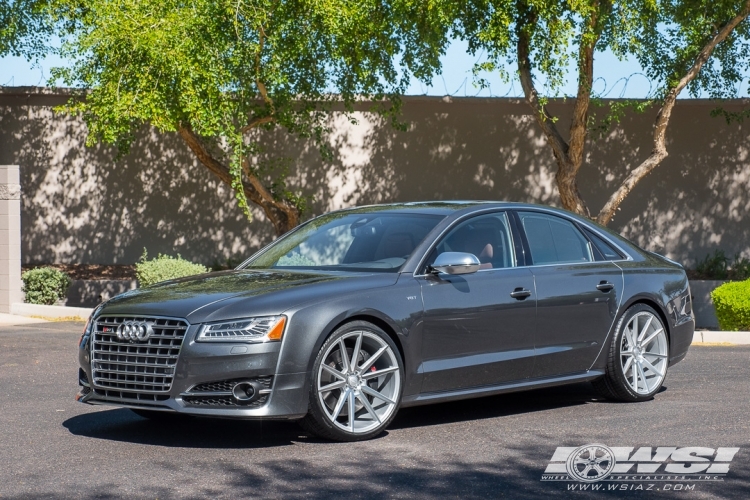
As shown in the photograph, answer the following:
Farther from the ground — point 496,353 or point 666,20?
point 666,20

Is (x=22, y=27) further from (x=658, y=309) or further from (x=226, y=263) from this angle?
(x=658, y=309)

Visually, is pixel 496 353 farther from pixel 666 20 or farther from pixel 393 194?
pixel 393 194

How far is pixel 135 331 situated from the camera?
6992 millimetres

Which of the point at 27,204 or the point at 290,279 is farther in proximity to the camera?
the point at 27,204

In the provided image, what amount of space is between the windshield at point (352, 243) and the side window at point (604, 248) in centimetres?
161

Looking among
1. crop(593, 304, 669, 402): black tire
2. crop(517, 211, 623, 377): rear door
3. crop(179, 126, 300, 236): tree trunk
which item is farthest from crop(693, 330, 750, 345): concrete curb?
crop(179, 126, 300, 236): tree trunk

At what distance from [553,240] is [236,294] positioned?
2798 mm

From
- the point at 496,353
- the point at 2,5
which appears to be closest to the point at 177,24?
the point at 2,5

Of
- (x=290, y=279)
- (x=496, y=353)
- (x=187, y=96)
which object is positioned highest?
(x=187, y=96)

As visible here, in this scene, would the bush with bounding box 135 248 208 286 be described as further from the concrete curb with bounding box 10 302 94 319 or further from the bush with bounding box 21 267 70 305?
the bush with bounding box 21 267 70 305

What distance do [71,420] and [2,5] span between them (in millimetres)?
14948

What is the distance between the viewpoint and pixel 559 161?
1917 centimetres

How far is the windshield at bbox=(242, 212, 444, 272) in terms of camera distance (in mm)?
7863
